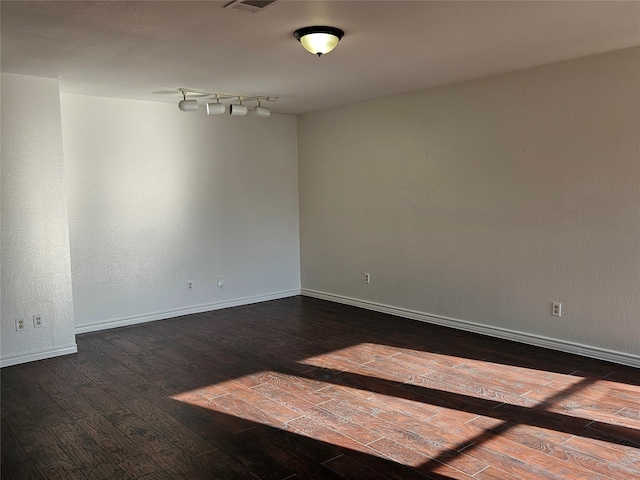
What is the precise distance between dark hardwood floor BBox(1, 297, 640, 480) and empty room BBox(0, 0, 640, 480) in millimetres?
21

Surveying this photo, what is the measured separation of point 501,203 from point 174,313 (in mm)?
3655

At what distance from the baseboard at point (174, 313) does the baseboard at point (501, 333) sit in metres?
0.72

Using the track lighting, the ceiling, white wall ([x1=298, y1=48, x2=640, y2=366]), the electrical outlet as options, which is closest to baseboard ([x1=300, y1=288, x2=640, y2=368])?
white wall ([x1=298, y1=48, x2=640, y2=366])

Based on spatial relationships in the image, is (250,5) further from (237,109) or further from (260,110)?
(260,110)

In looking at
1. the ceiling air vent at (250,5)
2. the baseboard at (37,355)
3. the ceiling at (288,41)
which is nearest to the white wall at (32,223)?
the baseboard at (37,355)

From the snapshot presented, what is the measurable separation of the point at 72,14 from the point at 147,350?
9.23 ft

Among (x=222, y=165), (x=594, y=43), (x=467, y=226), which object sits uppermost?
(x=594, y=43)

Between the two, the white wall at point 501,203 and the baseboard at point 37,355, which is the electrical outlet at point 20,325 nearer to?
the baseboard at point 37,355

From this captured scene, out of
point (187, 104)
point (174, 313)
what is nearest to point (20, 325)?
point (174, 313)

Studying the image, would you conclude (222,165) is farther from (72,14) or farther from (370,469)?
(370,469)

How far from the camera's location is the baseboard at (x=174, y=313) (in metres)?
5.18

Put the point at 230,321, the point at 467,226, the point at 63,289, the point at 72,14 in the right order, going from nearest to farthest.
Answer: the point at 72,14, the point at 63,289, the point at 467,226, the point at 230,321

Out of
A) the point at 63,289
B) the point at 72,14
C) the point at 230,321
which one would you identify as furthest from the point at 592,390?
the point at 63,289

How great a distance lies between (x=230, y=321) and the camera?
548cm
